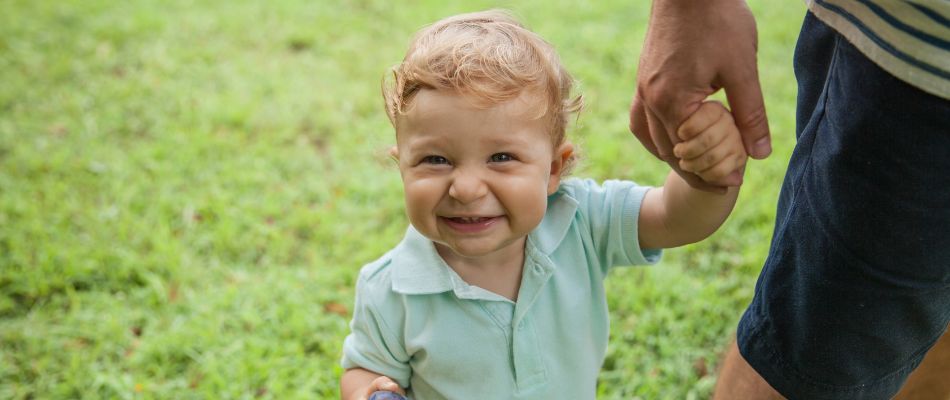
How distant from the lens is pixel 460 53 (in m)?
1.57

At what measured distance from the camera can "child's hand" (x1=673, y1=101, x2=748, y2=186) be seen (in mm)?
1487

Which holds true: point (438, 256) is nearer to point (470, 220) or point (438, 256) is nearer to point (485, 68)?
point (470, 220)

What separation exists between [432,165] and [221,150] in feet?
9.43

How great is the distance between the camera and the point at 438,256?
174 cm

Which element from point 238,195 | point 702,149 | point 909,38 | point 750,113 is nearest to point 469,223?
point 702,149

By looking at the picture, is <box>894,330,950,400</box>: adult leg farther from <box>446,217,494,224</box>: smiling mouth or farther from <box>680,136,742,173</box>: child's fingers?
<box>446,217,494,224</box>: smiling mouth

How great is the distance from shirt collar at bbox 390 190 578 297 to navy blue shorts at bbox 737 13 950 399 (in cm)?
42

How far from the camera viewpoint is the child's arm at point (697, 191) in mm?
1492

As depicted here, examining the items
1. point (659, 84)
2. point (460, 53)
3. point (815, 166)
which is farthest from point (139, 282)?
point (815, 166)

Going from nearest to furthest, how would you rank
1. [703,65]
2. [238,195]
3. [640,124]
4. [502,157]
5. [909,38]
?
[909,38] → [703,65] → [502,157] → [640,124] → [238,195]

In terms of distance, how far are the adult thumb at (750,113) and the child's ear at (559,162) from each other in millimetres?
348

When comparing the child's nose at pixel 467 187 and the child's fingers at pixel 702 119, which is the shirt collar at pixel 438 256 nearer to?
the child's nose at pixel 467 187

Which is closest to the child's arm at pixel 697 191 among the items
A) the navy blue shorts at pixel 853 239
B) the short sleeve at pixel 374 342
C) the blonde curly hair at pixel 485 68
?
the navy blue shorts at pixel 853 239

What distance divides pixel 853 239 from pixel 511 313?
68cm
